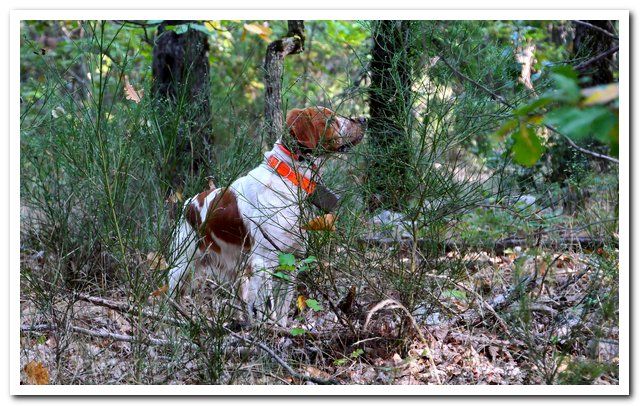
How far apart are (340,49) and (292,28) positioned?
22.2 feet

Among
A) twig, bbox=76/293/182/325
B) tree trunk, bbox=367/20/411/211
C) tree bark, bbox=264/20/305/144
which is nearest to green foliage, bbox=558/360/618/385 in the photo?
tree trunk, bbox=367/20/411/211

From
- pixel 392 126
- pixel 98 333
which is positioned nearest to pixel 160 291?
pixel 98 333

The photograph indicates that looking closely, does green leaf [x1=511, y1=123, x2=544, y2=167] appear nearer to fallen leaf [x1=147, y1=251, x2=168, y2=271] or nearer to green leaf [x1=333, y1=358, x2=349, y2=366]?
green leaf [x1=333, y1=358, x2=349, y2=366]

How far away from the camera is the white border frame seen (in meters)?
2.92

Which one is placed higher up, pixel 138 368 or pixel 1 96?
pixel 1 96

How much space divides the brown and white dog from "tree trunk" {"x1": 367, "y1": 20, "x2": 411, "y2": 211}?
0.17 meters

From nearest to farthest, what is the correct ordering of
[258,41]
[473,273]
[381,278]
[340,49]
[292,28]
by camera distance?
1. [381,278]
2. [473,273]
3. [292,28]
4. [258,41]
5. [340,49]

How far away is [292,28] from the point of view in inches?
200

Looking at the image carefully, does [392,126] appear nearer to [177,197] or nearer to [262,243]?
[262,243]

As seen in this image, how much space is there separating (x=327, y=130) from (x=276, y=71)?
1.28 meters

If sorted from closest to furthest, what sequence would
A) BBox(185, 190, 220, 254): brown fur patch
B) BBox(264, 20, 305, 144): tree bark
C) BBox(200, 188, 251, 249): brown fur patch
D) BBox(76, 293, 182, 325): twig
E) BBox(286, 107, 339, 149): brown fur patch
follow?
BBox(76, 293, 182, 325): twig, BBox(286, 107, 339, 149): brown fur patch, BBox(185, 190, 220, 254): brown fur patch, BBox(200, 188, 251, 249): brown fur patch, BBox(264, 20, 305, 144): tree bark

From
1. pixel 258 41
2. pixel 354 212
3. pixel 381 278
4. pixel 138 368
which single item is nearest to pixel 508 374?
pixel 381 278

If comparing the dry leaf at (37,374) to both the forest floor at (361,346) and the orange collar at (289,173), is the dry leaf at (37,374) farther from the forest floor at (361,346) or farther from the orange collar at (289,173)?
the orange collar at (289,173)
